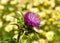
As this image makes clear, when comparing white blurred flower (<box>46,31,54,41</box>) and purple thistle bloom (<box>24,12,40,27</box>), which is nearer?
purple thistle bloom (<box>24,12,40,27</box>)

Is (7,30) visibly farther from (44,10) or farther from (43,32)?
(44,10)

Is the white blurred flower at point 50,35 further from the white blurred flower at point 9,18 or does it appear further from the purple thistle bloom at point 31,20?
the purple thistle bloom at point 31,20

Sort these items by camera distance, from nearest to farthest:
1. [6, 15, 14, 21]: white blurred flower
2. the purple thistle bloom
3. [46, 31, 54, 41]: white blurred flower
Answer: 1. the purple thistle bloom
2. [46, 31, 54, 41]: white blurred flower
3. [6, 15, 14, 21]: white blurred flower

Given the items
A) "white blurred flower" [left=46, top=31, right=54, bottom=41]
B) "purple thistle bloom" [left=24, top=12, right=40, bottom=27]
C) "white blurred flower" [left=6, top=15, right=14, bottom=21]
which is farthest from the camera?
"white blurred flower" [left=6, top=15, right=14, bottom=21]

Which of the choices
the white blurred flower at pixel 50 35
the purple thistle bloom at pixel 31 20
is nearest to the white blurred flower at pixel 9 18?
the white blurred flower at pixel 50 35

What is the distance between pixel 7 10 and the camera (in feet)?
18.1

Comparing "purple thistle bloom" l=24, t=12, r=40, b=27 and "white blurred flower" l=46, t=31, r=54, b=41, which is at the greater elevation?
"purple thistle bloom" l=24, t=12, r=40, b=27

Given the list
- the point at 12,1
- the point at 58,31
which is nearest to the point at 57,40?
the point at 58,31

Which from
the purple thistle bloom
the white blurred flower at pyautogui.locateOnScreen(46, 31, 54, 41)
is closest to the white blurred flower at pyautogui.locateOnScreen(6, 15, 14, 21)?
the white blurred flower at pyautogui.locateOnScreen(46, 31, 54, 41)

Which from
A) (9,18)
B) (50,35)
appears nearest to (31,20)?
(50,35)

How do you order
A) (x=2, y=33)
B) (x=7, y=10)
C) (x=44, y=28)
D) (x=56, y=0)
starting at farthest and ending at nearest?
(x=56, y=0) → (x=7, y=10) → (x=44, y=28) → (x=2, y=33)

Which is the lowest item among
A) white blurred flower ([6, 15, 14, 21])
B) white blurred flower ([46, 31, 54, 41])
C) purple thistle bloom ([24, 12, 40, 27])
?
white blurred flower ([46, 31, 54, 41])

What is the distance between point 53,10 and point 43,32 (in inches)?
39.7

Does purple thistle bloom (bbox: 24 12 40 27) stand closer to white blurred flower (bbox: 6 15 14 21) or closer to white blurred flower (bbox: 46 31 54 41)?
white blurred flower (bbox: 46 31 54 41)
